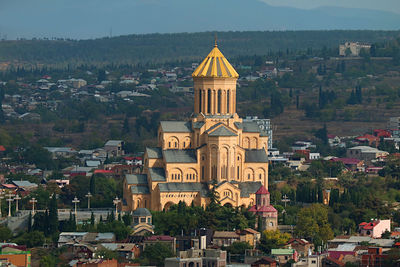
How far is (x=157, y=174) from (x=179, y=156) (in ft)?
5.66

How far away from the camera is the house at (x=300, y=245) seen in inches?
2980

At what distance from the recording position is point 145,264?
7156 cm

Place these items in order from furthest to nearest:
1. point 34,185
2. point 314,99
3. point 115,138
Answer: point 314,99
point 115,138
point 34,185

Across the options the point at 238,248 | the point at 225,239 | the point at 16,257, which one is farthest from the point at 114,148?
the point at 16,257

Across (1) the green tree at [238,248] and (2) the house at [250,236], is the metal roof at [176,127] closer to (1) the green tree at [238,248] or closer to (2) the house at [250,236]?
(2) the house at [250,236]

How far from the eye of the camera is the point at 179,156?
86.4 m

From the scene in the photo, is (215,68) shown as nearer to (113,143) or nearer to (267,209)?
(267,209)

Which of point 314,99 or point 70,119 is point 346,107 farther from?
point 70,119

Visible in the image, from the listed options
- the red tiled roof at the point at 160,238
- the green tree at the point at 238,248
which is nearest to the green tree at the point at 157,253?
the red tiled roof at the point at 160,238

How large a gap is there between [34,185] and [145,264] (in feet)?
120

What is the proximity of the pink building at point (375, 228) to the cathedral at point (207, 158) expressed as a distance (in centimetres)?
546

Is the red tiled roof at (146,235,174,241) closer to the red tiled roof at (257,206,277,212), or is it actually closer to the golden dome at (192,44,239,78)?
the red tiled roof at (257,206,277,212)

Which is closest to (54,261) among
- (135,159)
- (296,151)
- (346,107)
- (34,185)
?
(34,185)

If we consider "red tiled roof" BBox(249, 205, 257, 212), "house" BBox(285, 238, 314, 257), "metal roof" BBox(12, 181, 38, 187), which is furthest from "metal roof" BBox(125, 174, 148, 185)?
"metal roof" BBox(12, 181, 38, 187)
